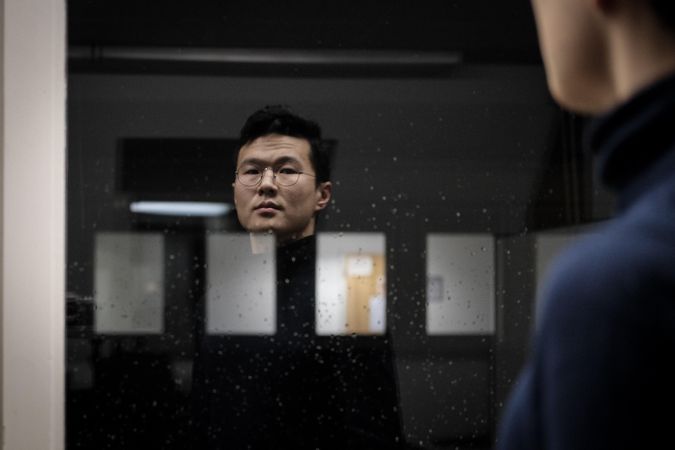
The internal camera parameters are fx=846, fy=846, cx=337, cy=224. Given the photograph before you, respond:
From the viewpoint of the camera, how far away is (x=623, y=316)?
12.6 inches

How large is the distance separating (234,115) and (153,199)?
194mm

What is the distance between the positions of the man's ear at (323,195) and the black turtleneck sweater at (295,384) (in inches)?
2.2

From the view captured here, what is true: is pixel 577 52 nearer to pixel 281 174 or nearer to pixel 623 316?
pixel 623 316

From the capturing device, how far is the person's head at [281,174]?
4.56 ft

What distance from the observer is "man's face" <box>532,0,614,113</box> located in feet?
1.37

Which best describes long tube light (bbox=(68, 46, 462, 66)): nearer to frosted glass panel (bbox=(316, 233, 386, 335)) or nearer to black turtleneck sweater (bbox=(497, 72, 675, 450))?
frosted glass panel (bbox=(316, 233, 386, 335))

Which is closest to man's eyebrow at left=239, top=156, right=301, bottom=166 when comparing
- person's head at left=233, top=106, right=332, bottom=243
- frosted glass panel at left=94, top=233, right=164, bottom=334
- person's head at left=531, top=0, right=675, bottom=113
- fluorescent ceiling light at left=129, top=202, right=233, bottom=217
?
person's head at left=233, top=106, right=332, bottom=243

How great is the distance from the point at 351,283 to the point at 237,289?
7.3 inches

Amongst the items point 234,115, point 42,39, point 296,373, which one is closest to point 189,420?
point 296,373

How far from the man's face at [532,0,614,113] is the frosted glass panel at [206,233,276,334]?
38.4 inches

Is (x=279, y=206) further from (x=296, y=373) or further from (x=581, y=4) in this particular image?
(x=581, y=4)

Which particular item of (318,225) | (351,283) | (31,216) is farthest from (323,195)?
(31,216)

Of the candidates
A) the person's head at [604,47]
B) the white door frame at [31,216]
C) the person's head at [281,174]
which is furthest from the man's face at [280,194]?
the person's head at [604,47]

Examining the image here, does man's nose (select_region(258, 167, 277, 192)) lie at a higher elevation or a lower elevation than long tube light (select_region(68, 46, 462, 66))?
lower
